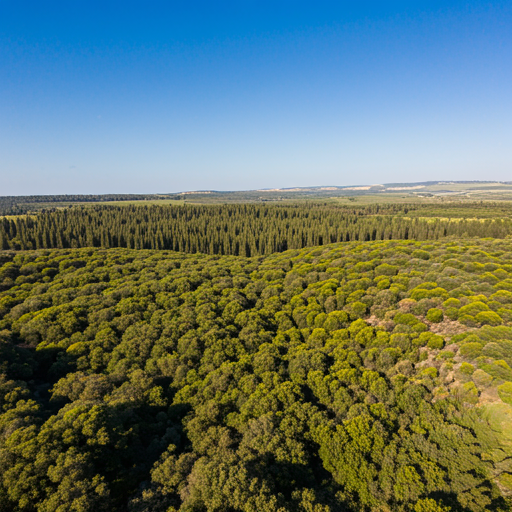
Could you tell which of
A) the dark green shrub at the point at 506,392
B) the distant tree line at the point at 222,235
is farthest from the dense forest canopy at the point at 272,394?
the distant tree line at the point at 222,235

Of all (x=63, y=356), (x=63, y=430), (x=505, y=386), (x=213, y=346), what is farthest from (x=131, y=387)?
(x=505, y=386)

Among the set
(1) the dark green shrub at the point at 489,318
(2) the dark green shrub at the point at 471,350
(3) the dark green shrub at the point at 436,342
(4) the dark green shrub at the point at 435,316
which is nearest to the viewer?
(2) the dark green shrub at the point at 471,350

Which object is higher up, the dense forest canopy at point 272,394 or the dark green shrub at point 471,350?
the dark green shrub at point 471,350

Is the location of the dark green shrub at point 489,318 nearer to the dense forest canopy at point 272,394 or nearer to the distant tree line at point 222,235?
the dense forest canopy at point 272,394

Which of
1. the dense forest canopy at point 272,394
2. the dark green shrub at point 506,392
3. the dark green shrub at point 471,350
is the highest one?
the dark green shrub at point 471,350

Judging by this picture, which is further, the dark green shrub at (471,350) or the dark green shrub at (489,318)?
the dark green shrub at (489,318)

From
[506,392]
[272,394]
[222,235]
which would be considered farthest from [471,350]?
[222,235]

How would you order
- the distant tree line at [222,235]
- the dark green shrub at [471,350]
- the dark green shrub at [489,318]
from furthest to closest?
the distant tree line at [222,235], the dark green shrub at [489,318], the dark green shrub at [471,350]

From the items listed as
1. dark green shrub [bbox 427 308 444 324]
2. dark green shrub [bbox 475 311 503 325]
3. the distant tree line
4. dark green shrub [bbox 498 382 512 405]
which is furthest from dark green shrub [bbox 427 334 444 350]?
the distant tree line

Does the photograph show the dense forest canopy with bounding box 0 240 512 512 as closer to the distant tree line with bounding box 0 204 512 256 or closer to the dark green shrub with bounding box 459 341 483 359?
the dark green shrub with bounding box 459 341 483 359
